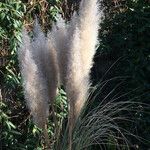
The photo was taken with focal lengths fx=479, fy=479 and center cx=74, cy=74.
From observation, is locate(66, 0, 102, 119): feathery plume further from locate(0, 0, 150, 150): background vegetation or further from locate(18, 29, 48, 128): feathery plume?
locate(0, 0, 150, 150): background vegetation

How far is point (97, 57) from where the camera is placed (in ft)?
13.4

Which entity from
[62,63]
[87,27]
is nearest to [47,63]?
[62,63]

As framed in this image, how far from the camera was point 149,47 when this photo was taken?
3.94 metres

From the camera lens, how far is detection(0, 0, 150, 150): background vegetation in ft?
10.7

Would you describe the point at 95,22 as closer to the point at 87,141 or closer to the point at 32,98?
the point at 32,98

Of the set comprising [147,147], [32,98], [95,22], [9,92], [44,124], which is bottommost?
[147,147]

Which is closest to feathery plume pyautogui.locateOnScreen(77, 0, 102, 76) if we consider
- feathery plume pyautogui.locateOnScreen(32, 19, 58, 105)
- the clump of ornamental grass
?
the clump of ornamental grass

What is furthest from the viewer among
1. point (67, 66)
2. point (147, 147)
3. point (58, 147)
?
point (147, 147)

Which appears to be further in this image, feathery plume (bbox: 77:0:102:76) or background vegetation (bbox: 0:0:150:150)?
background vegetation (bbox: 0:0:150:150)

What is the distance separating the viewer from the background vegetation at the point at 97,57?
10.7ft

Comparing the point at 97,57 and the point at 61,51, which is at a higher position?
the point at 61,51

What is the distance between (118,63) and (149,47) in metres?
0.30

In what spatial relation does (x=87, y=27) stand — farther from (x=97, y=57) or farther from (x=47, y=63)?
(x=97, y=57)

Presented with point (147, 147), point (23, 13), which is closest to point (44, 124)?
point (23, 13)
